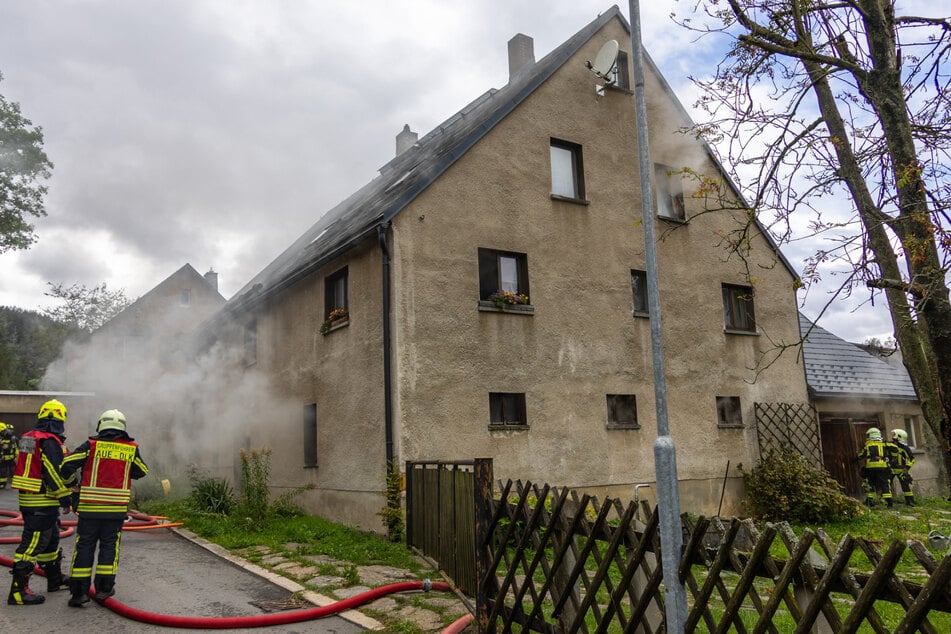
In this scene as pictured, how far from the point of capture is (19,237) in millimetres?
24953

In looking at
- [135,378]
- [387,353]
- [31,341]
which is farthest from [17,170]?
[31,341]

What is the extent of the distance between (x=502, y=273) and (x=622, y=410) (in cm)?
348

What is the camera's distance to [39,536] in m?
6.83

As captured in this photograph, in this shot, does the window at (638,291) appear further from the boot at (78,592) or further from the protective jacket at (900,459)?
the boot at (78,592)

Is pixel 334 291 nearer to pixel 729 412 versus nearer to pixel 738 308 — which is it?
pixel 729 412

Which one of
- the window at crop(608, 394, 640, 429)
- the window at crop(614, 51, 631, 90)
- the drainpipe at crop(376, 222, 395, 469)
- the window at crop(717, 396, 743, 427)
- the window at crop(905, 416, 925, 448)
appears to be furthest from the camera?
the window at crop(905, 416, 925, 448)

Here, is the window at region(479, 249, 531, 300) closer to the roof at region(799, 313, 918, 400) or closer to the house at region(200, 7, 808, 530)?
the house at region(200, 7, 808, 530)

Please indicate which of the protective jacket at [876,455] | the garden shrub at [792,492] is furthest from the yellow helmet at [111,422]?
the protective jacket at [876,455]

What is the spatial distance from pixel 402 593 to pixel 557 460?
18.3ft

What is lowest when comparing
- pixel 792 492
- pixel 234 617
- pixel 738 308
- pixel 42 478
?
pixel 234 617

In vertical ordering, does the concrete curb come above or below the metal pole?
below

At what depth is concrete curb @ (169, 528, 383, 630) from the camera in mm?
6082

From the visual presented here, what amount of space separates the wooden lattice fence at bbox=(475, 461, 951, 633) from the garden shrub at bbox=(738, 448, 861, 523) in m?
7.05

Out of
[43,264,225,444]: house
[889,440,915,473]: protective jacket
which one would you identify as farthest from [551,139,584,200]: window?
[43,264,225,444]: house
